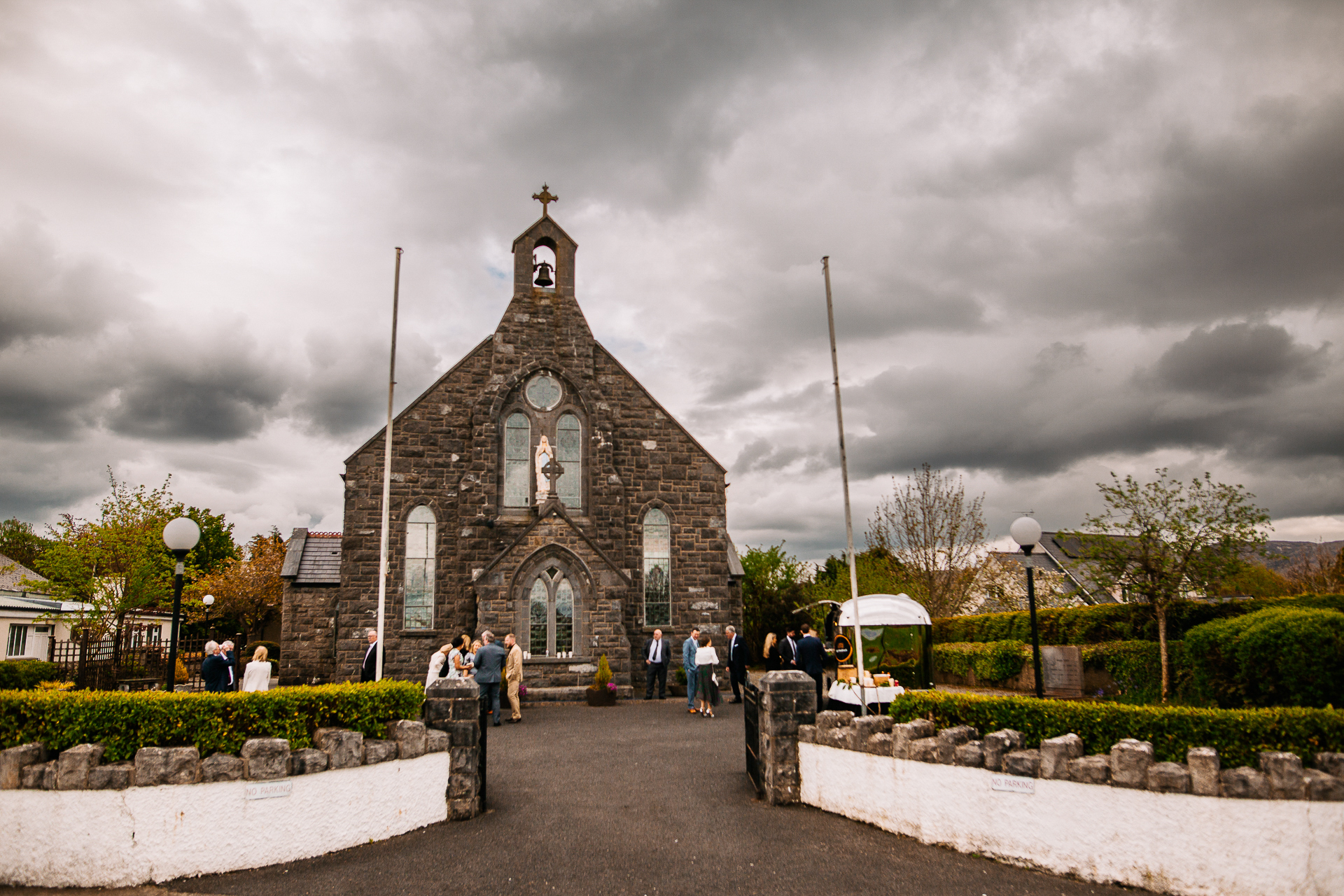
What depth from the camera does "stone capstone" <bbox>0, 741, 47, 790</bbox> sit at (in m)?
6.67

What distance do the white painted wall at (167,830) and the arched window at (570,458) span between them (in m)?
14.1

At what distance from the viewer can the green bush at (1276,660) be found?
31.7 feet

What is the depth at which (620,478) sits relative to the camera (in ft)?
71.8

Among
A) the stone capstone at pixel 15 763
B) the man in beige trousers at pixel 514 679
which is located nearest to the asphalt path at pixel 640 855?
the stone capstone at pixel 15 763

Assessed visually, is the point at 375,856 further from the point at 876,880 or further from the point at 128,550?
the point at 128,550

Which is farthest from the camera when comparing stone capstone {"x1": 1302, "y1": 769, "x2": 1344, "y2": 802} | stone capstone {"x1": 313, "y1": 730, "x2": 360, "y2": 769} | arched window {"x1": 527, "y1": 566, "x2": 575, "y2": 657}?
arched window {"x1": 527, "y1": 566, "x2": 575, "y2": 657}

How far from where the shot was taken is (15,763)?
6.70 meters

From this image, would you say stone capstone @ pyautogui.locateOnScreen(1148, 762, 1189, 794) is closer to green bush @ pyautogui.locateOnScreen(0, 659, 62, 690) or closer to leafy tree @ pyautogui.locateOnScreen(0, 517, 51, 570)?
green bush @ pyautogui.locateOnScreen(0, 659, 62, 690)

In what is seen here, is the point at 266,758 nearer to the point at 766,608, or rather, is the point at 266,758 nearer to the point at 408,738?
the point at 408,738

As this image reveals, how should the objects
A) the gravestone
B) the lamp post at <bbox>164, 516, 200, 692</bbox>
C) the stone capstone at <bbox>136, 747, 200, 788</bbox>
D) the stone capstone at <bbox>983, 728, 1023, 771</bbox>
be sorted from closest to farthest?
1. the stone capstone at <bbox>136, 747, 200, 788</bbox>
2. the stone capstone at <bbox>983, 728, 1023, 771</bbox>
3. the lamp post at <bbox>164, 516, 200, 692</bbox>
4. the gravestone

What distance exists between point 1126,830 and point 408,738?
22.7 feet

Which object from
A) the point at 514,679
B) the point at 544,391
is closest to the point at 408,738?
the point at 514,679

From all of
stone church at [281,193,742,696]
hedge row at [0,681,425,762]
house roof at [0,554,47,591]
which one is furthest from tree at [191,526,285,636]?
hedge row at [0,681,425,762]

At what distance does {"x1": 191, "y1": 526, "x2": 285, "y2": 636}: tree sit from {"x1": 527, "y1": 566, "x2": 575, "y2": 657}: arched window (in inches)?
1044
